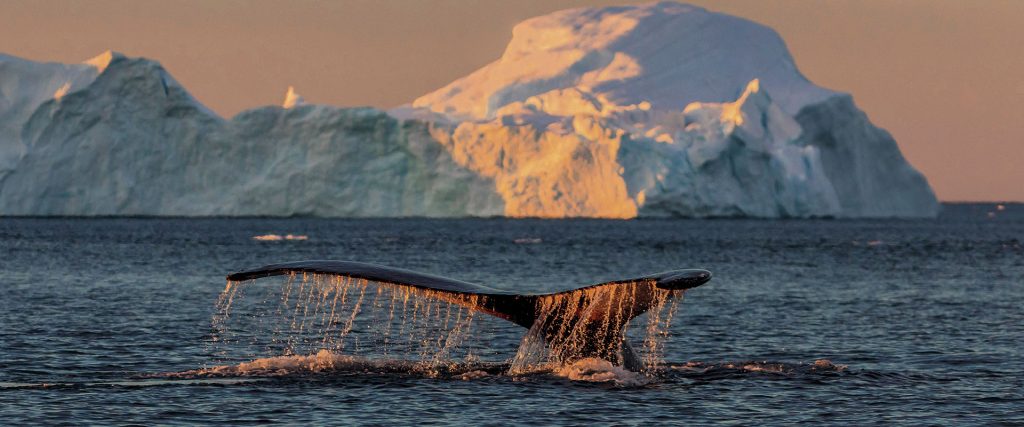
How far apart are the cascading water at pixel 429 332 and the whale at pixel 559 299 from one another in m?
0.02

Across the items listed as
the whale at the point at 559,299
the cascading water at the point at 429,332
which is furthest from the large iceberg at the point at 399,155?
the whale at the point at 559,299

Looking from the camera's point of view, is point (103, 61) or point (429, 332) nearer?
point (429, 332)

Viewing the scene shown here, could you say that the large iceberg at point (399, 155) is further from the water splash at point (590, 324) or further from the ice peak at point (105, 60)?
the water splash at point (590, 324)

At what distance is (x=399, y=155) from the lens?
3701 inches

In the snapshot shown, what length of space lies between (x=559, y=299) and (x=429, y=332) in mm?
11767

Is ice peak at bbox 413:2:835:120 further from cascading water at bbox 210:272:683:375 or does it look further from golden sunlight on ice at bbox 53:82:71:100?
cascading water at bbox 210:272:683:375

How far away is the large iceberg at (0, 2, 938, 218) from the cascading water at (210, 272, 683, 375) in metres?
54.5

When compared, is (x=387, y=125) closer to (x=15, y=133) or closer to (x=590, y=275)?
(x=15, y=133)

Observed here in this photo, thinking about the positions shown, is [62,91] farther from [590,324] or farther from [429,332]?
[590,324]

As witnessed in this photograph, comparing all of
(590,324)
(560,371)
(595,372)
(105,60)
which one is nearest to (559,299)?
(590,324)

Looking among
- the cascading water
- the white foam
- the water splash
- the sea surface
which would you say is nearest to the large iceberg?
the sea surface

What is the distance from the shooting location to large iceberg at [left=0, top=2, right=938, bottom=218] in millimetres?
87500

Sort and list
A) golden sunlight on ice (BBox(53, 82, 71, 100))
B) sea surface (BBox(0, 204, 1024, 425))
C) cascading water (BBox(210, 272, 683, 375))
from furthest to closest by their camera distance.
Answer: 1. golden sunlight on ice (BBox(53, 82, 71, 100))
2. sea surface (BBox(0, 204, 1024, 425))
3. cascading water (BBox(210, 272, 683, 375))

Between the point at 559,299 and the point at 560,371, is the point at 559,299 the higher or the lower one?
the higher one
